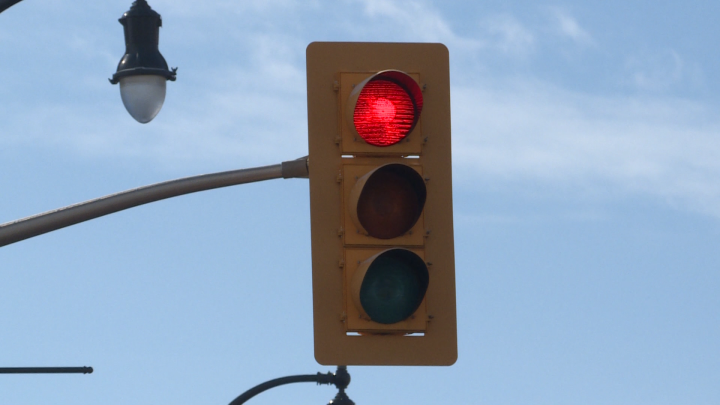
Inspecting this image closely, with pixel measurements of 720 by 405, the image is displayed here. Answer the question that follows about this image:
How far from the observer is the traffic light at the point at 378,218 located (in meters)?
6.23

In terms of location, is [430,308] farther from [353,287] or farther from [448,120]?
[448,120]

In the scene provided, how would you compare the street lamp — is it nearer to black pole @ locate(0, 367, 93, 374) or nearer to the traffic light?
the traffic light

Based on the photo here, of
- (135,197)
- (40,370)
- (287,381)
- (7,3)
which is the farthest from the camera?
(287,381)

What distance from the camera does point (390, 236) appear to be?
20.7 feet

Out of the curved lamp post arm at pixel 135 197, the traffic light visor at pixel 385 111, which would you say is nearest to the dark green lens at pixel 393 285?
the traffic light visor at pixel 385 111

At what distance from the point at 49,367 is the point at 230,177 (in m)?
2.63

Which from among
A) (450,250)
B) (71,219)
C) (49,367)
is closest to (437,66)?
(450,250)

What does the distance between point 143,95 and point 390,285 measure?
3063 mm

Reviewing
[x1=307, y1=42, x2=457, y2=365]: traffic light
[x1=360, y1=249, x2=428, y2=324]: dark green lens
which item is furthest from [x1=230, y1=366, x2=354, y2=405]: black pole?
[x1=360, y1=249, x2=428, y2=324]: dark green lens

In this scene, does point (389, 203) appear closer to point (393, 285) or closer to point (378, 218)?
point (378, 218)

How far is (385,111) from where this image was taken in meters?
6.42

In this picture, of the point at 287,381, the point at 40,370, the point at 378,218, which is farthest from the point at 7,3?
the point at 287,381

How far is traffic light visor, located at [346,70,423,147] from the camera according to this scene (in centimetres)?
641

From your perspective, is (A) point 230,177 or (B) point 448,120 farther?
(A) point 230,177
